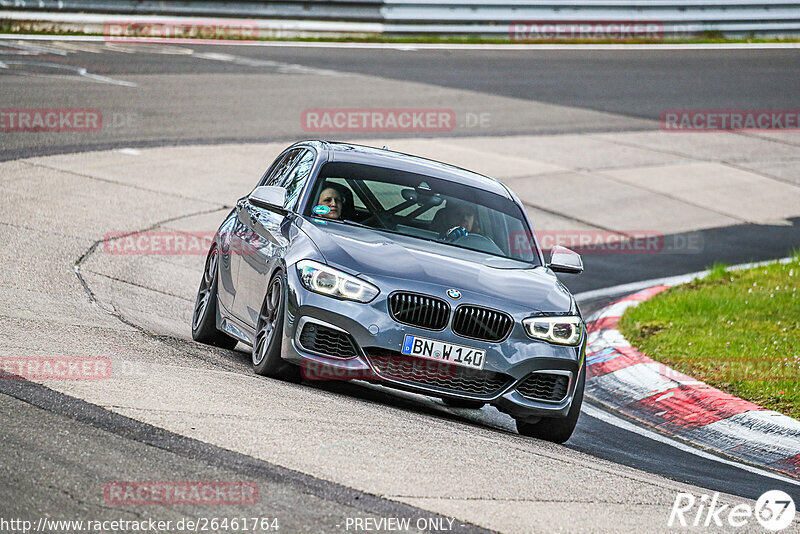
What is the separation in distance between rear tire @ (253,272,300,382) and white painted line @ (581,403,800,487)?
2.58 m

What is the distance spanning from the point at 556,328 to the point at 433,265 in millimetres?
845

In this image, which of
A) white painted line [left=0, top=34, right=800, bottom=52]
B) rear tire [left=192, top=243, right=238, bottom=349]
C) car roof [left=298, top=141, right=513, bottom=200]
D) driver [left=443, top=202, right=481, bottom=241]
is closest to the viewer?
driver [left=443, top=202, right=481, bottom=241]

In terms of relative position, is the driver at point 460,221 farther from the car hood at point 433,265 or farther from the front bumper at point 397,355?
the front bumper at point 397,355

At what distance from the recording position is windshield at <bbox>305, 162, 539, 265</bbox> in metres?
8.49

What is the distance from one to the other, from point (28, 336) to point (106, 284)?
Answer: 3.40m

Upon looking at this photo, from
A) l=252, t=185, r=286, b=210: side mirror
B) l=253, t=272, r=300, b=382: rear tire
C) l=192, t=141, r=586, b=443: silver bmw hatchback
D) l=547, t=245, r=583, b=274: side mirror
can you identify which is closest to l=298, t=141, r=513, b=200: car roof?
l=192, t=141, r=586, b=443: silver bmw hatchback

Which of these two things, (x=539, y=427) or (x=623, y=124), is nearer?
(x=539, y=427)

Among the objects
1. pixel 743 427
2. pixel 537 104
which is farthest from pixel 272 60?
pixel 743 427

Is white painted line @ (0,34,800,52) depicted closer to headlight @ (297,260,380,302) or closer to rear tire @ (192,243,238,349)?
rear tire @ (192,243,238,349)

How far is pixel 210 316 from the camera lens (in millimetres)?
9297

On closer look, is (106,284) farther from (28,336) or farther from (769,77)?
(769,77)

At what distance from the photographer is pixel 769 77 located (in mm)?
31094

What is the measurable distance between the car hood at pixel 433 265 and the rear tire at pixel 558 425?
55 centimetres

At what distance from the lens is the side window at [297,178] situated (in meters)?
8.75
